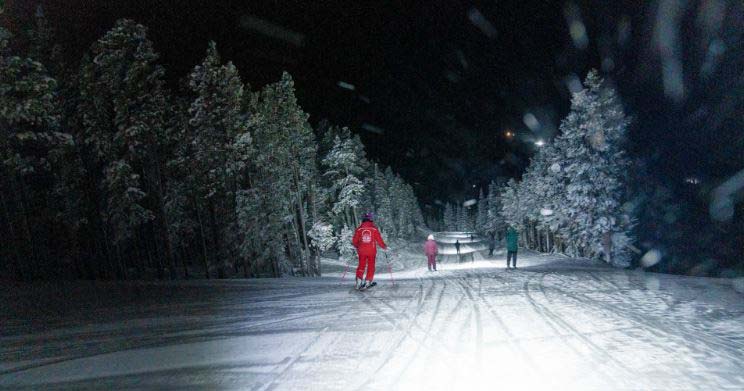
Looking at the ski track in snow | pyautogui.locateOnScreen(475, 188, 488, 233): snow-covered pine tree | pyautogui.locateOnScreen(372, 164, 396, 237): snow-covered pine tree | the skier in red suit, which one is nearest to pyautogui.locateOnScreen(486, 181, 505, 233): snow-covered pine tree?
pyautogui.locateOnScreen(475, 188, 488, 233): snow-covered pine tree

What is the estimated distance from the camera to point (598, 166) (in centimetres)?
3869

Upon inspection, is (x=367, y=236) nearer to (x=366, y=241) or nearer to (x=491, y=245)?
(x=366, y=241)

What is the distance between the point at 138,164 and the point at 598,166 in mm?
31537

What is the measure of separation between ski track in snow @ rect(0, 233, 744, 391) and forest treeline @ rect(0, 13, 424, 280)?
12.6 meters

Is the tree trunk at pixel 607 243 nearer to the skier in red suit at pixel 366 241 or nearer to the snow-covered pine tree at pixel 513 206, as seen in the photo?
the skier in red suit at pixel 366 241

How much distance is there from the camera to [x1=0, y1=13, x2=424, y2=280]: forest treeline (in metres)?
28.0

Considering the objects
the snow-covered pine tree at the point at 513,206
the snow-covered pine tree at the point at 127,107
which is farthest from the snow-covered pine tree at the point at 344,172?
the snow-covered pine tree at the point at 513,206

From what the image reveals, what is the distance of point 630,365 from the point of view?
635 cm

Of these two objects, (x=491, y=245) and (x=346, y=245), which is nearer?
(x=346, y=245)

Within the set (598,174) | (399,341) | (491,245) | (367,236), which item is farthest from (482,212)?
(399,341)

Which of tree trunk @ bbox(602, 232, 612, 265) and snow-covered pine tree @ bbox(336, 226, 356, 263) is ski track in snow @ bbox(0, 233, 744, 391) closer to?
tree trunk @ bbox(602, 232, 612, 265)

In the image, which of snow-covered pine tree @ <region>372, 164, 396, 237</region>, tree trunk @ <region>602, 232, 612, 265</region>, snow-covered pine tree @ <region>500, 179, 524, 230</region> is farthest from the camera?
snow-covered pine tree @ <region>500, 179, 524, 230</region>

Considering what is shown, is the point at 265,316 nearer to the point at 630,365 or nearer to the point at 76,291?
the point at 630,365

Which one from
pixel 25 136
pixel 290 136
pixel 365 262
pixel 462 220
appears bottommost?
pixel 462 220
